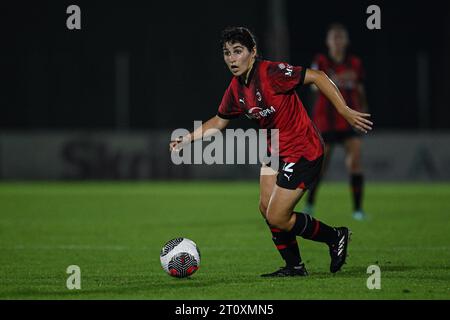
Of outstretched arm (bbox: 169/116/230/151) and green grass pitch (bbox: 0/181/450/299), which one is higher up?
outstretched arm (bbox: 169/116/230/151)

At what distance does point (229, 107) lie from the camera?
766cm

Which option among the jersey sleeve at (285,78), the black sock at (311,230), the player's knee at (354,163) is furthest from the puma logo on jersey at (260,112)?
the player's knee at (354,163)

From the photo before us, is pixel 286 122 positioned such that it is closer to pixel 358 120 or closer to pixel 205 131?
pixel 358 120

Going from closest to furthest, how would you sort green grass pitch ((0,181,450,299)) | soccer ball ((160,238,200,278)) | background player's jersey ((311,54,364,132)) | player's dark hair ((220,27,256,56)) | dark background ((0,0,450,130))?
green grass pitch ((0,181,450,299)), player's dark hair ((220,27,256,56)), soccer ball ((160,238,200,278)), background player's jersey ((311,54,364,132)), dark background ((0,0,450,130))

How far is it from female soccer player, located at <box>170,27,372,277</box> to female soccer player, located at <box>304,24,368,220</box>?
513 cm

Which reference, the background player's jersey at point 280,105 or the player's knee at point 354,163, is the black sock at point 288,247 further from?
the player's knee at point 354,163

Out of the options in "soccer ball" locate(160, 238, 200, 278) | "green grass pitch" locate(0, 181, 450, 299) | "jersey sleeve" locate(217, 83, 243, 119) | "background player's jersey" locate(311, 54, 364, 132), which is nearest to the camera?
"green grass pitch" locate(0, 181, 450, 299)

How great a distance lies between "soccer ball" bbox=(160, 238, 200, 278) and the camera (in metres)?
7.32

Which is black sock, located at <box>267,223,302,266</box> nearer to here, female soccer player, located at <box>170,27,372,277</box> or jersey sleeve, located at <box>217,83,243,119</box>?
female soccer player, located at <box>170,27,372,277</box>

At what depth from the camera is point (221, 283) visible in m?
7.05

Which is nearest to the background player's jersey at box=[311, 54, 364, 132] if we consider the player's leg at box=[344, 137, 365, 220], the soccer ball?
the player's leg at box=[344, 137, 365, 220]

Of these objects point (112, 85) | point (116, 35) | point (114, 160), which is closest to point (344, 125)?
point (114, 160)
